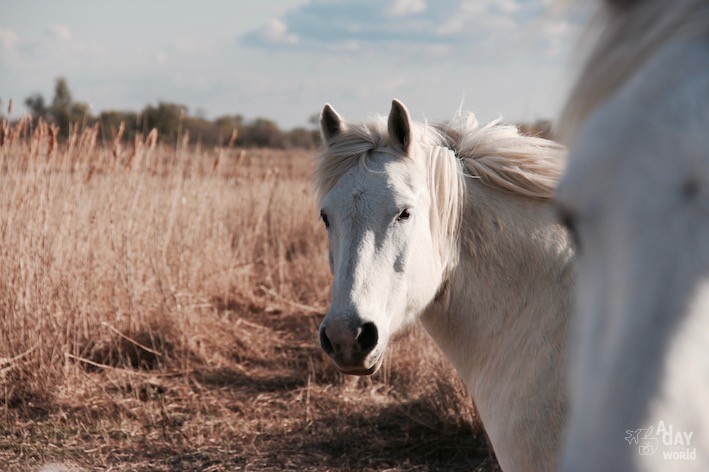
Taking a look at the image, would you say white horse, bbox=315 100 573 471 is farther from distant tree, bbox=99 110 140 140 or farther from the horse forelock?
distant tree, bbox=99 110 140 140

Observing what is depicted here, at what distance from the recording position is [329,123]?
8.30ft

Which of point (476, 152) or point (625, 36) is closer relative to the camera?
point (625, 36)

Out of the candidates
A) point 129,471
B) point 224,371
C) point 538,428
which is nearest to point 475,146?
point 538,428

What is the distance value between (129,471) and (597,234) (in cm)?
331

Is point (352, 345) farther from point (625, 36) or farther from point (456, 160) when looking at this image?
point (625, 36)

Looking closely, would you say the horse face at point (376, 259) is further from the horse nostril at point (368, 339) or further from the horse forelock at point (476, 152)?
the horse forelock at point (476, 152)

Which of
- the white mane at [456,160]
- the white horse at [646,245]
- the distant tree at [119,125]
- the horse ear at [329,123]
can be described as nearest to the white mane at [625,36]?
the white horse at [646,245]

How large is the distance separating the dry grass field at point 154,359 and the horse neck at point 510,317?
159 cm

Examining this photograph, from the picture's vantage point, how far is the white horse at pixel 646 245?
64cm

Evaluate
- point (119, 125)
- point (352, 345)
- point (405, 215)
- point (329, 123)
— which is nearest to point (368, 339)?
point (352, 345)

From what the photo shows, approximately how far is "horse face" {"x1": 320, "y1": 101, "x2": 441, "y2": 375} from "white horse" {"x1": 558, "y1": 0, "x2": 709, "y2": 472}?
1.27m

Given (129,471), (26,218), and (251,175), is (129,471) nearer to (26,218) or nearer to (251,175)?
(26,218)

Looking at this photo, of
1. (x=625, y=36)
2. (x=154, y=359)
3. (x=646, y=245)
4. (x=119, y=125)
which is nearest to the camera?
(x=646, y=245)

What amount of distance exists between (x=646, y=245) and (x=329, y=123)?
1.95 metres
